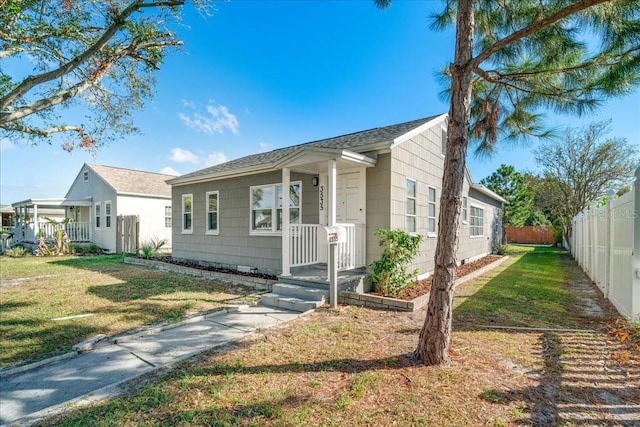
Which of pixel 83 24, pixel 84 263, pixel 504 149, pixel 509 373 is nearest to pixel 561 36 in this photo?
pixel 504 149

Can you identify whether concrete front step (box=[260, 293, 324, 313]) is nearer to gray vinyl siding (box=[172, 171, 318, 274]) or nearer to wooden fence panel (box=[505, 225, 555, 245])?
gray vinyl siding (box=[172, 171, 318, 274])

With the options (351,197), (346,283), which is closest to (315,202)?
(351,197)

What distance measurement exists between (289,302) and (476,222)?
472 inches

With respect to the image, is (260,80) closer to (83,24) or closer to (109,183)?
(83,24)

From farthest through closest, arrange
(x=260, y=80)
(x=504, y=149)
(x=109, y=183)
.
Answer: (x=109, y=183) → (x=260, y=80) → (x=504, y=149)

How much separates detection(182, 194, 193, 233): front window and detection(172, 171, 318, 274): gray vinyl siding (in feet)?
0.67

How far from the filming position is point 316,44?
11312mm

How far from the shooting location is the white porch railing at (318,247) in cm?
741

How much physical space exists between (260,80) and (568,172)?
2026 centimetres

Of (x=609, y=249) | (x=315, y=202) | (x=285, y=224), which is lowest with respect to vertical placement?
(x=609, y=249)

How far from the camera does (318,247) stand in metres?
8.66

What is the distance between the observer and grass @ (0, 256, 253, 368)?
4.59m

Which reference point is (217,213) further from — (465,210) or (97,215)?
(97,215)

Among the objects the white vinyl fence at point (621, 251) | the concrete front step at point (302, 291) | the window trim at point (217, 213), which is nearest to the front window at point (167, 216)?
the window trim at point (217, 213)
